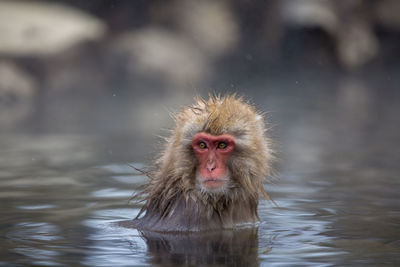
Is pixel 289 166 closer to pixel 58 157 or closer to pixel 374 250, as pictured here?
pixel 58 157

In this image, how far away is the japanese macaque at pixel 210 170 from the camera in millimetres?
4414

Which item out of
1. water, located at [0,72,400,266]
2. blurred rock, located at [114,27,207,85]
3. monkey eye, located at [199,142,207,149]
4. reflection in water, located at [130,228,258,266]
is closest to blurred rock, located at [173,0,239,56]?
blurred rock, located at [114,27,207,85]

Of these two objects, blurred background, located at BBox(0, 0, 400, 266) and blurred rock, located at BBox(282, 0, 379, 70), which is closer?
blurred background, located at BBox(0, 0, 400, 266)

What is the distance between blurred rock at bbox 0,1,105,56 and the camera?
15.8 metres

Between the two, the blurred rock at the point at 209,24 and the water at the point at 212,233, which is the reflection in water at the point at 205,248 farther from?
the blurred rock at the point at 209,24

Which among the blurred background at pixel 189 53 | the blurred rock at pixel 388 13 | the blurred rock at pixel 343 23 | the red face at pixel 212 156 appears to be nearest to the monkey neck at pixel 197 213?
the red face at pixel 212 156

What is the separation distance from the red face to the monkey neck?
0.11 m

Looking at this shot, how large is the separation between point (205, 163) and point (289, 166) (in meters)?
3.03

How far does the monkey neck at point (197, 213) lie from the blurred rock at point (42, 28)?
37.9 feet

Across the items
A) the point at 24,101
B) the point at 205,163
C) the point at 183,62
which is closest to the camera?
the point at 205,163

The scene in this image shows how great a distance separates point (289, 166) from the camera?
7.36m

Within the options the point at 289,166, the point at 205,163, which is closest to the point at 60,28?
the point at 289,166

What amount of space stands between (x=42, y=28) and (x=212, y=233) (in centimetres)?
1260

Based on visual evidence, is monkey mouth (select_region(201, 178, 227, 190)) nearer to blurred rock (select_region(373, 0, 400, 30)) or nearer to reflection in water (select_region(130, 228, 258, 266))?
reflection in water (select_region(130, 228, 258, 266))
